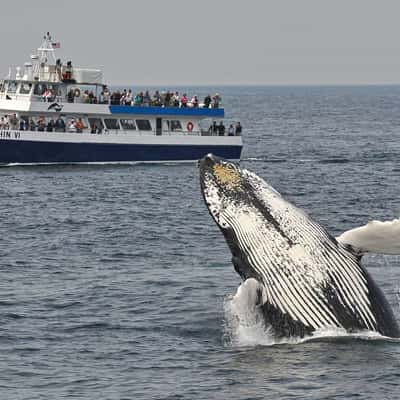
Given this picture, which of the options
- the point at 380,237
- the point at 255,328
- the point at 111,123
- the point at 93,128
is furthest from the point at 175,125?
the point at 380,237

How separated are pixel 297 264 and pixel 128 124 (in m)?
44.8

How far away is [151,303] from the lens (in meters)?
22.5

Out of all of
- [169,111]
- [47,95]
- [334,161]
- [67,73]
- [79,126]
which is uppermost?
[67,73]

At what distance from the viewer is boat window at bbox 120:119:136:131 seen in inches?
2317

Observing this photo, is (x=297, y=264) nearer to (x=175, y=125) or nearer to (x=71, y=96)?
(x=71, y=96)

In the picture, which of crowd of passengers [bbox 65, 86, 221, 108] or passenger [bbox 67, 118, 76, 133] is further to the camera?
crowd of passengers [bbox 65, 86, 221, 108]

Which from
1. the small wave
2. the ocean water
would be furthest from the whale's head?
the small wave

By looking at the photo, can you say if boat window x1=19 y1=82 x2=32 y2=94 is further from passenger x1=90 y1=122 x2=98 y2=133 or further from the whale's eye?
the whale's eye

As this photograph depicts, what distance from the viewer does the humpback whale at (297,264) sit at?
14.6 meters

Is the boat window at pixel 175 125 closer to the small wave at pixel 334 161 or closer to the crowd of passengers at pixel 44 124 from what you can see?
the crowd of passengers at pixel 44 124

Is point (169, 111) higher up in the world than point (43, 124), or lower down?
higher up

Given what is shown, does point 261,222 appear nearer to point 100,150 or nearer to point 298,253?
point 298,253

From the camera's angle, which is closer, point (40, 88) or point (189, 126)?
point (40, 88)

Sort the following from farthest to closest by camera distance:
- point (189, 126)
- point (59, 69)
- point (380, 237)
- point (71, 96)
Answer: point (189, 126)
point (59, 69)
point (71, 96)
point (380, 237)
